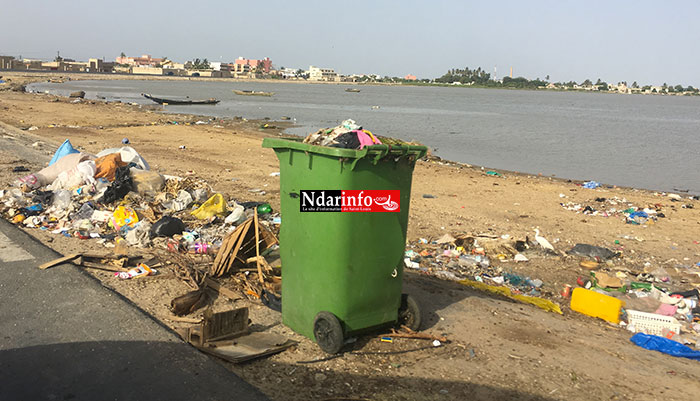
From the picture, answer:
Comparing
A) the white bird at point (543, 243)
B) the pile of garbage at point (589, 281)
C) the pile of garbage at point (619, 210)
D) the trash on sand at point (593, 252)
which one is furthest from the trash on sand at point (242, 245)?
the pile of garbage at point (619, 210)

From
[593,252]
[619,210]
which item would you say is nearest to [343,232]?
[593,252]

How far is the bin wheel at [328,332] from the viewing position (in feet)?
11.1

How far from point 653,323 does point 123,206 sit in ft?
20.0

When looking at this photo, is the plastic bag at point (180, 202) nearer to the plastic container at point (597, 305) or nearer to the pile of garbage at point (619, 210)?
the plastic container at point (597, 305)

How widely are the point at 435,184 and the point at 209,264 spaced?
7.70 metres

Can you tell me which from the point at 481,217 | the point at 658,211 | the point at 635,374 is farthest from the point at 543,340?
the point at 658,211

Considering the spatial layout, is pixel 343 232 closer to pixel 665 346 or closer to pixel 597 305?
pixel 665 346

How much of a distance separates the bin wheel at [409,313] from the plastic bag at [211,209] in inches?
148

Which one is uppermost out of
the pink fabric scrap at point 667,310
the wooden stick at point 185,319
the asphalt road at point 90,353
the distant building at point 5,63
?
the distant building at point 5,63

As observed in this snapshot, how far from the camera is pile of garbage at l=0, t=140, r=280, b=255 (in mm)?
6016

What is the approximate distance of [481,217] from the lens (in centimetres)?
897

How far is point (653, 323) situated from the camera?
4.76 metres

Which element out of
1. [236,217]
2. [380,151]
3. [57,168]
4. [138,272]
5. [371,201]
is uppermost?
[380,151]

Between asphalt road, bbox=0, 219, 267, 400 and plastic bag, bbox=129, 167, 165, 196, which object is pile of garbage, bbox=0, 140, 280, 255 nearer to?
plastic bag, bbox=129, 167, 165, 196
